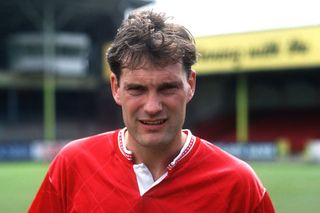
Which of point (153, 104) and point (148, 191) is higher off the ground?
point (153, 104)

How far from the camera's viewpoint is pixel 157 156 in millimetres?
2740

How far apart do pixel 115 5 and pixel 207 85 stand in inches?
323

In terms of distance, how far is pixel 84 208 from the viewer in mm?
2699

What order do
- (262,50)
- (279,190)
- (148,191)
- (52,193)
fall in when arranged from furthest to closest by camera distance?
(262,50) < (279,190) < (52,193) < (148,191)

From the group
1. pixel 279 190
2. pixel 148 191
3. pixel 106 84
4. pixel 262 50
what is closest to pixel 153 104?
pixel 148 191

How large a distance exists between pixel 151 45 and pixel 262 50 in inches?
1357

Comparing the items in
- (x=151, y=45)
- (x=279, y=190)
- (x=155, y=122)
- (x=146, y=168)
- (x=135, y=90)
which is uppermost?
(x=151, y=45)

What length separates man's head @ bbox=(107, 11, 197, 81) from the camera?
2.53 metres

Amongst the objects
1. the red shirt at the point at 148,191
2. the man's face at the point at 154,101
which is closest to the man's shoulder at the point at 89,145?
the red shirt at the point at 148,191

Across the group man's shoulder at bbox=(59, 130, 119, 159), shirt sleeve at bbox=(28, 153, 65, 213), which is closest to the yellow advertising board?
man's shoulder at bbox=(59, 130, 119, 159)

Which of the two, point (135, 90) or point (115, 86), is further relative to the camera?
point (115, 86)

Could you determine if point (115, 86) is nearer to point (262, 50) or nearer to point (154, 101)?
point (154, 101)

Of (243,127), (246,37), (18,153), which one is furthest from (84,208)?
(243,127)

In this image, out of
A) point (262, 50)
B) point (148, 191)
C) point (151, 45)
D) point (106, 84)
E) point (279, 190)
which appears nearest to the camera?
point (151, 45)
